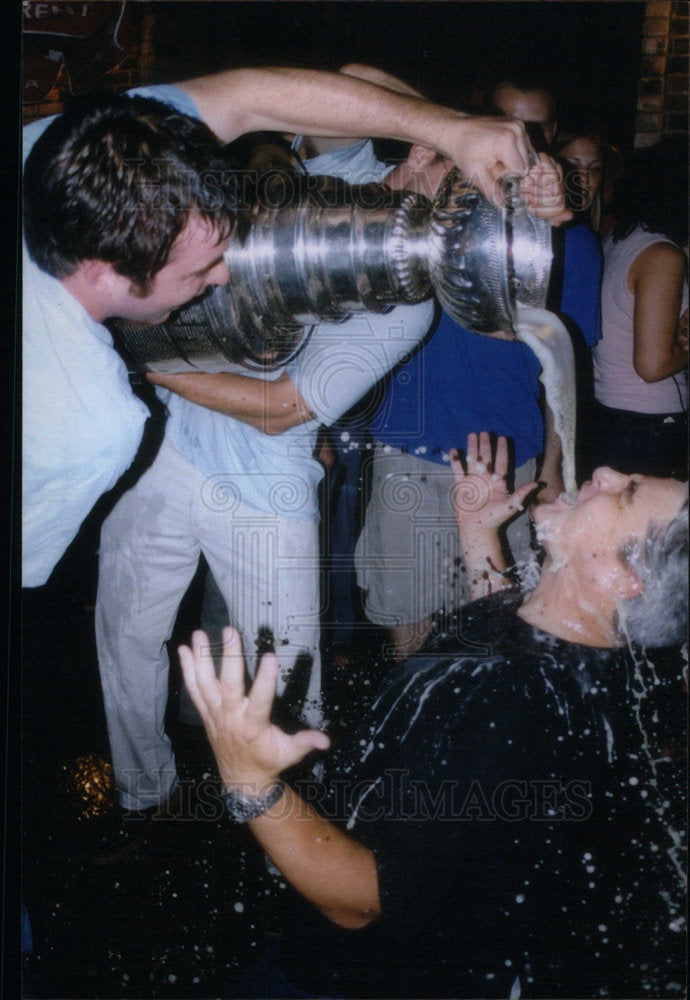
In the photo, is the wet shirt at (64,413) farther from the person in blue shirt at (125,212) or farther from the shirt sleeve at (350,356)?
the shirt sleeve at (350,356)

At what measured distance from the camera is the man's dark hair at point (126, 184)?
43.8 inches

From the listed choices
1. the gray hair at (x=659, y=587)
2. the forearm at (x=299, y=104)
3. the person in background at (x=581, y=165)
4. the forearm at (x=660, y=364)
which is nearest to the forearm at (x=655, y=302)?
the forearm at (x=660, y=364)

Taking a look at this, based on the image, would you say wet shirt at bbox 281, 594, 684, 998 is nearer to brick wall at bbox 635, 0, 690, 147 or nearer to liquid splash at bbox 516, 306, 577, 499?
liquid splash at bbox 516, 306, 577, 499

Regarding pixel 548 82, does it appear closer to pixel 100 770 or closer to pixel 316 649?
pixel 316 649

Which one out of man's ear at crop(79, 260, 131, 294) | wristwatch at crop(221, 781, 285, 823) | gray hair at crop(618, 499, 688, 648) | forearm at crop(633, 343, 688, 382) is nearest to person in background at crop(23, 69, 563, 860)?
man's ear at crop(79, 260, 131, 294)

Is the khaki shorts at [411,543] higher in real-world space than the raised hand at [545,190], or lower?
lower

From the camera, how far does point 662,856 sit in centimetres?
→ 126

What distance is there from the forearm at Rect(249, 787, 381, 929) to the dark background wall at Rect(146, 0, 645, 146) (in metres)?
1.13

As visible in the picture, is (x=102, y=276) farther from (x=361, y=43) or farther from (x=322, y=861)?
(x=322, y=861)

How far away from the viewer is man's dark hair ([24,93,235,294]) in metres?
1.11

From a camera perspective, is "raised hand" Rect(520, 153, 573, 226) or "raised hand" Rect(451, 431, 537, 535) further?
"raised hand" Rect(451, 431, 537, 535)

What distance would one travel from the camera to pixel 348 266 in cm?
113

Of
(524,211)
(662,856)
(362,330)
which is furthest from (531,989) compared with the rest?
(524,211)

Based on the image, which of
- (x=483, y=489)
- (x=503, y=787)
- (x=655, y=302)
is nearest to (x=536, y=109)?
(x=655, y=302)
